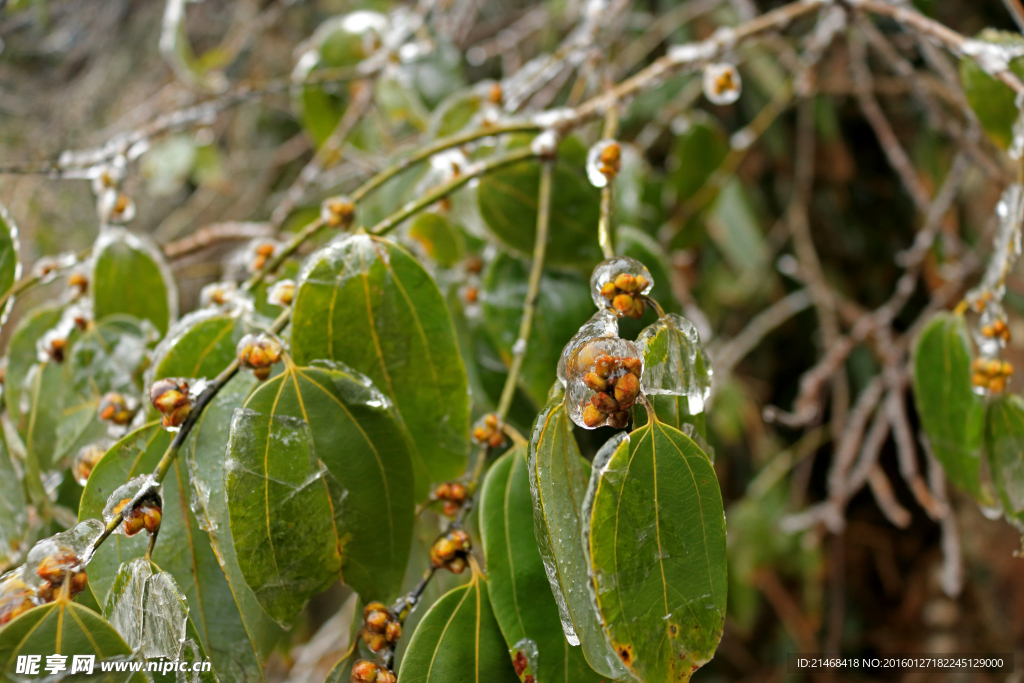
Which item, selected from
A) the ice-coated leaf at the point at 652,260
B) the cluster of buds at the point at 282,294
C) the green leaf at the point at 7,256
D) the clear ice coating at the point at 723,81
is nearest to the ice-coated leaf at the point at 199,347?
the cluster of buds at the point at 282,294

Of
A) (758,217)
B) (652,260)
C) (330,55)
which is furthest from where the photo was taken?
(758,217)

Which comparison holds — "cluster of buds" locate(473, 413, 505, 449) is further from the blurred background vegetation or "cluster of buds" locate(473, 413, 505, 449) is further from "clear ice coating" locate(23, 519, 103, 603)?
the blurred background vegetation

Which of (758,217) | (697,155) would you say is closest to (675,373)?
(697,155)

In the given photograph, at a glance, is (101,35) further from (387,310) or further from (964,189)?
(964,189)

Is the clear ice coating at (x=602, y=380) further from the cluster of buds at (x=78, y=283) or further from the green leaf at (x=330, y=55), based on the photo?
the green leaf at (x=330, y=55)

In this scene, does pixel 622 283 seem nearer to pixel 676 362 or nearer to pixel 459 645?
pixel 676 362

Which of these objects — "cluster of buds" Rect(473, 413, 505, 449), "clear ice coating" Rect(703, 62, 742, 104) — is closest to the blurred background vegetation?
"clear ice coating" Rect(703, 62, 742, 104)
